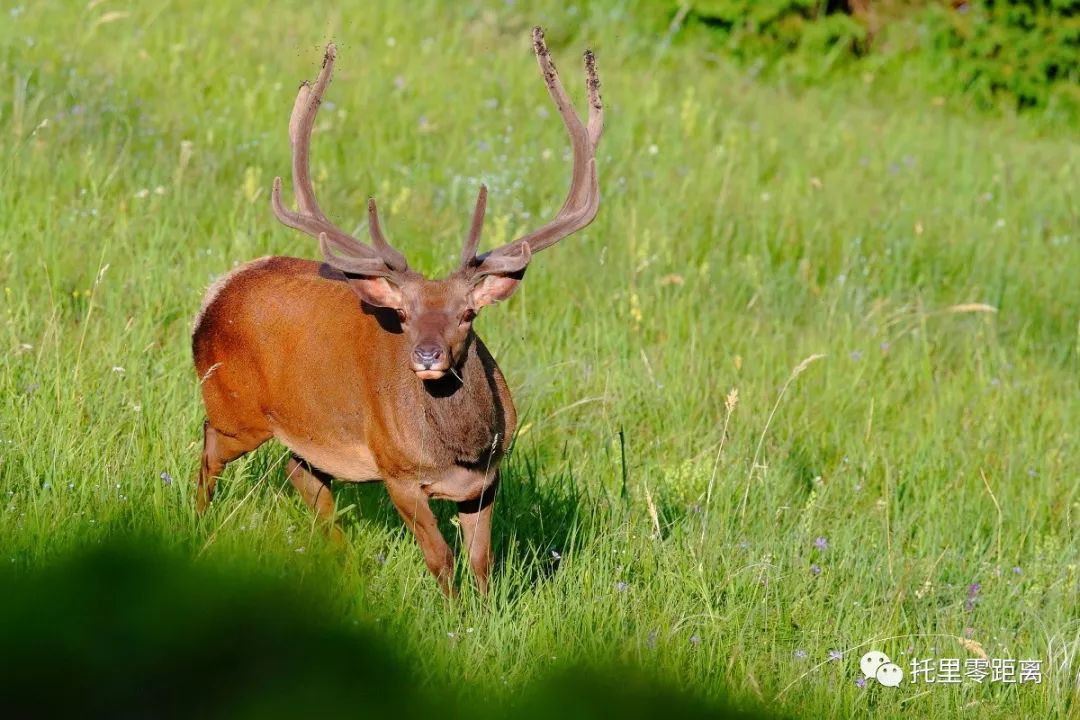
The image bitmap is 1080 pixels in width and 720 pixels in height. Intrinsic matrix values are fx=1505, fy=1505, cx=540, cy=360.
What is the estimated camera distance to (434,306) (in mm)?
4516

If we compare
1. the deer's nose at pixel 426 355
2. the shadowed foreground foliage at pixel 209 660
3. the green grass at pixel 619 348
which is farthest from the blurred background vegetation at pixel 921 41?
the shadowed foreground foliage at pixel 209 660

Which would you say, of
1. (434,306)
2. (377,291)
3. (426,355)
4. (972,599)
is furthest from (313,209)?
(972,599)

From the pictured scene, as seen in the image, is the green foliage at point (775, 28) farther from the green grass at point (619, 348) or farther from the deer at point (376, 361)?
the deer at point (376, 361)

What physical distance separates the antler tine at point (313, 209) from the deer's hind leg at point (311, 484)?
100cm

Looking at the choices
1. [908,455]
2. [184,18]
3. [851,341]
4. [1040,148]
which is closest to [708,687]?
[908,455]

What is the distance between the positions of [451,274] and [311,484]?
1324 mm

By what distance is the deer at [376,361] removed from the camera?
4581mm

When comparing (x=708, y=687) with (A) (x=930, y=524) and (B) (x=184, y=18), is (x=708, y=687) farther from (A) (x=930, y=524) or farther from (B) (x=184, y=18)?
(B) (x=184, y=18)

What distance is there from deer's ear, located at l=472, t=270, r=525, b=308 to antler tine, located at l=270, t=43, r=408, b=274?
0.24 metres

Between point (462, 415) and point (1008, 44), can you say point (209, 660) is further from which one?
point (1008, 44)

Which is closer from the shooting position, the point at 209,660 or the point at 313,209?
the point at 209,660

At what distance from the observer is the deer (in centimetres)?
458

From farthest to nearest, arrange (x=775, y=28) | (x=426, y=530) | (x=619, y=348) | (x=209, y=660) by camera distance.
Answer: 1. (x=775, y=28)
2. (x=619, y=348)
3. (x=426, y=530)
4. (x=209, y=660)

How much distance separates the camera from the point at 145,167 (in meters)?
7.69
